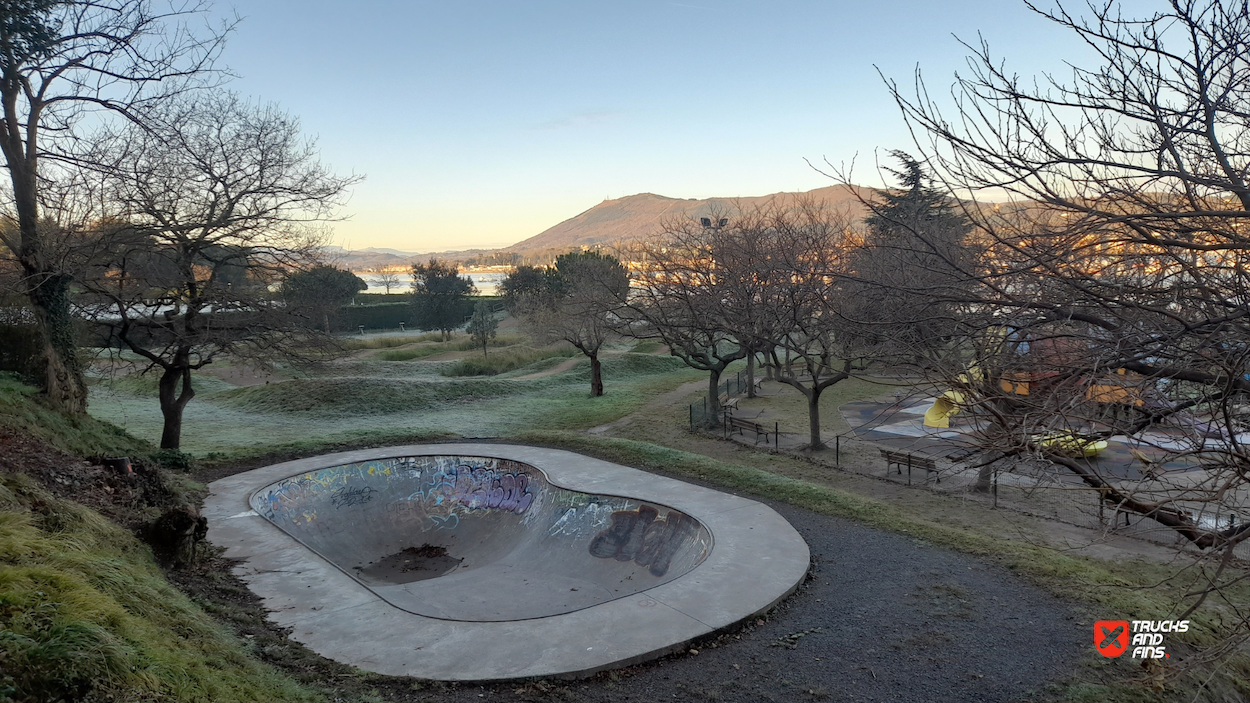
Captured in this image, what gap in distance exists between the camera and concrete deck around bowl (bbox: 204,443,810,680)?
7363 millimetres

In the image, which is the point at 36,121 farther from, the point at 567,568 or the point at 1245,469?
the point at 1245,469

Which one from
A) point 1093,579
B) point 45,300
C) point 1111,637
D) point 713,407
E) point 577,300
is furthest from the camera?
point 577,300

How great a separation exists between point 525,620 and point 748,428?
1657cm

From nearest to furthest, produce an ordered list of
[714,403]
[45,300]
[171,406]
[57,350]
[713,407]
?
[45,300] → [57,350] → [171,406] → [713,407] → [714,403]

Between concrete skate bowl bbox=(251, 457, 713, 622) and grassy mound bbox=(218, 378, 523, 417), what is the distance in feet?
42.0

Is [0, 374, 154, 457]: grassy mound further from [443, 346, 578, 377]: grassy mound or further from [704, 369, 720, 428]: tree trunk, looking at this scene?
[443, 346, 578, 377]: grassy mound

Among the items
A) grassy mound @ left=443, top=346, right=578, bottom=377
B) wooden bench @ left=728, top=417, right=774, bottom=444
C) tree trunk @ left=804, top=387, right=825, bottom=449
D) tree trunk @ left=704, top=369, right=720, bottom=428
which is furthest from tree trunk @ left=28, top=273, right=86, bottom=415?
grassy mound @ left=443, top=346, right=578, bottom=377

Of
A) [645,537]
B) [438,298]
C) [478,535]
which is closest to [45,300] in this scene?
[478,535]

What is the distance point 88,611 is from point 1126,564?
13.9 m

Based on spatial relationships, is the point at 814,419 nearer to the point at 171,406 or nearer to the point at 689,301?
the point at 689,301

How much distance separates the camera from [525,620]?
839 cm

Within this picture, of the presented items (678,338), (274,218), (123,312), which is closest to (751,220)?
(678,338)

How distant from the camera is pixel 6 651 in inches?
164

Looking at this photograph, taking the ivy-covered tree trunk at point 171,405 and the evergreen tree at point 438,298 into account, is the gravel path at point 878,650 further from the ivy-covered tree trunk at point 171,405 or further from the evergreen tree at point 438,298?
the evergreen tree at point 438,298
